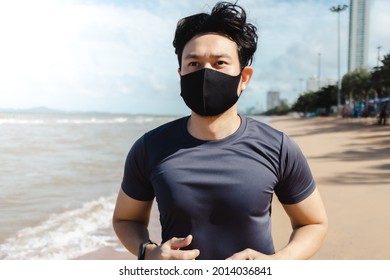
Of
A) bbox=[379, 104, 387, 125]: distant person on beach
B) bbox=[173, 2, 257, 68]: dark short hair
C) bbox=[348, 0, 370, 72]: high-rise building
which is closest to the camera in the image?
bbox=[173, 2, 257, 68]: dark short hair

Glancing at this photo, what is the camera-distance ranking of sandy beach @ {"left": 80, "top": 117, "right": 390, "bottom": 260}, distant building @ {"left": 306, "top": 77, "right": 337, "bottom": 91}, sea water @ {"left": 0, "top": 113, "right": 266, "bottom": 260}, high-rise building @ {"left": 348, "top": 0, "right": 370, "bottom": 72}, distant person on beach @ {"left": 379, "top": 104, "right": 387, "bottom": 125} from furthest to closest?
distant building @ {"left": 306, "top": 77, "right": 337, "bottom": 91}, distant person on beach @ {"left": 379, "top": 104, "right": 387, "bottom": 125}, high-rise building @ {"left": 348, "top": 0, "right": 370, "bottom": 72}, sea water @ {"left": 0, "top": 113, "right": 266, "bottom": 260}, sandy beach @ {"left": 80, "top": 117, "right": 390, "bottom": 260}

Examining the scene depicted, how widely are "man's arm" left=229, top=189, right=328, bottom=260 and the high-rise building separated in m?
5.49

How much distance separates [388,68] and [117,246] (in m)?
22.6

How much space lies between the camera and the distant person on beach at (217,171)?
3.87 ft

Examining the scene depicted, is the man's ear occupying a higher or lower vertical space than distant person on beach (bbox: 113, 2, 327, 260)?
higher

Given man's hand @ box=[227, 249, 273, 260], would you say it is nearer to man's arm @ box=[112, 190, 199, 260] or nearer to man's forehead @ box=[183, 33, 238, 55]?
man's arm @ box=[112, 190, 199, 260]

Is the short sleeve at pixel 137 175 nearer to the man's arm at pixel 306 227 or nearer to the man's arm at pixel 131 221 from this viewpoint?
the man's arm at pixel 131 221

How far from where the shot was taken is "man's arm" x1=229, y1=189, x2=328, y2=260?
1.27m

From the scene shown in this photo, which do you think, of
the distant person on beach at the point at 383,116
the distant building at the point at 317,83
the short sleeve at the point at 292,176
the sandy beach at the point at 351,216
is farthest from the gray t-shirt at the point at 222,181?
the distant building at the point at 317,83

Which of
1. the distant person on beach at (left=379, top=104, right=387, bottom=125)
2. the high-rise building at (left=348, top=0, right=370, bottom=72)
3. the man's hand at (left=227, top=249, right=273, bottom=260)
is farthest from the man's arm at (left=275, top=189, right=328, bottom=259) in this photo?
the distant person on beach at (left=379, top=104, right=387, bottom=125)

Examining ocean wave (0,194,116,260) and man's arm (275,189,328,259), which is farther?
ocean wave (0,194,116,260)

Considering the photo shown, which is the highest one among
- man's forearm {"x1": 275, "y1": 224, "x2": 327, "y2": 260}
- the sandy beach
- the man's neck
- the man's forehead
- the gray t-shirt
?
the man's forehead

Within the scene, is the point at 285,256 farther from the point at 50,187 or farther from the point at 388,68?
the point at 388,68

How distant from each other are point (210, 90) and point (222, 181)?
30 cm
